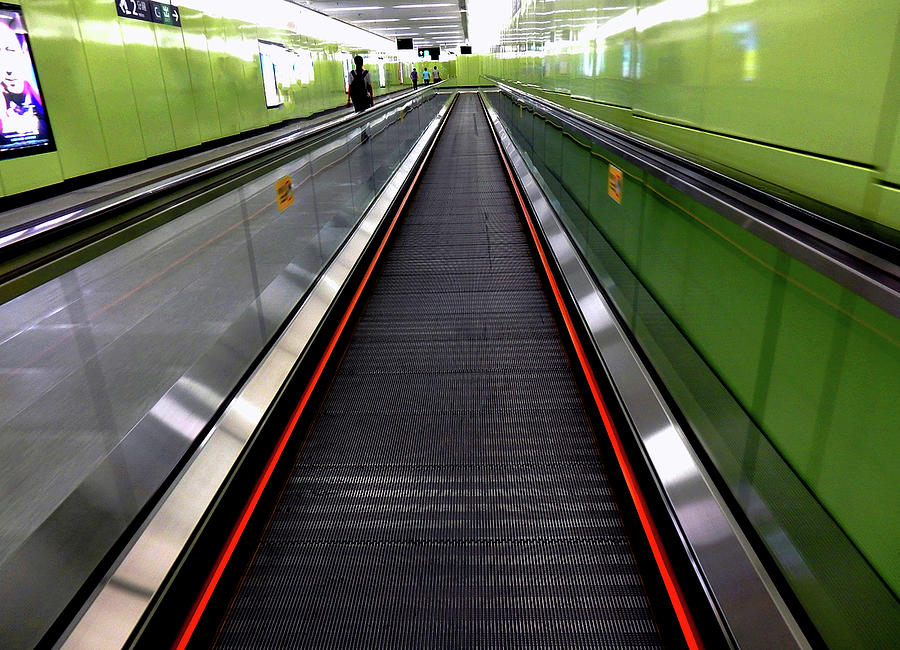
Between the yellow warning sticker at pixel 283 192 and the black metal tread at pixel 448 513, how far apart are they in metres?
1.03

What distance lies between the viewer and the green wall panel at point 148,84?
11594 mm

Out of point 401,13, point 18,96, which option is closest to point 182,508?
point 18,96

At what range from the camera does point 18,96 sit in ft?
28.7

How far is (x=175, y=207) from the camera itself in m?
2.54

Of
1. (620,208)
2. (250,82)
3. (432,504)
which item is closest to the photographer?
(432,504)

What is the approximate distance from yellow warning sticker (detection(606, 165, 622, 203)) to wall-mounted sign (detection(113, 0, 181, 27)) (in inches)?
413

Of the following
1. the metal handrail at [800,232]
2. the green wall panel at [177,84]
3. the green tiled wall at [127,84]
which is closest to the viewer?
the metal handrail at [800,232]

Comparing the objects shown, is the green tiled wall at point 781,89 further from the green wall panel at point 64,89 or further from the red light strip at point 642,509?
the green wall panel at point 64,89

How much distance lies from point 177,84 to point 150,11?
145cm

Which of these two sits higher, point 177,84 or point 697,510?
point 177,84

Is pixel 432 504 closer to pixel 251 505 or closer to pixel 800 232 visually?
pixel 251 505

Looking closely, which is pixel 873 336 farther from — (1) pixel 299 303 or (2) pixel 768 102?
(1) pixel 299 303

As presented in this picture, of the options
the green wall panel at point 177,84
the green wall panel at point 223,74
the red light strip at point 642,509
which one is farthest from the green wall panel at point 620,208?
the green wall panel at point 223,74

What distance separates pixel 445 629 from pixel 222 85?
1607 cm
